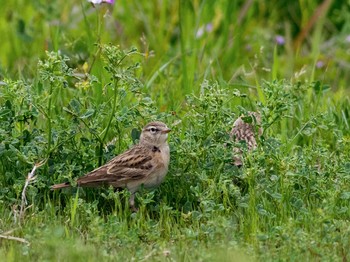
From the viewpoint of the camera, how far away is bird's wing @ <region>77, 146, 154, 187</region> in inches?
275

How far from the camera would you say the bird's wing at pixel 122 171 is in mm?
6977

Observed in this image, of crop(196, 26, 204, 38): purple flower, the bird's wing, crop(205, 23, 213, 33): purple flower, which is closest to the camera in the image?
the bird's wing

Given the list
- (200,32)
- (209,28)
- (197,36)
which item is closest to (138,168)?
(197,36)

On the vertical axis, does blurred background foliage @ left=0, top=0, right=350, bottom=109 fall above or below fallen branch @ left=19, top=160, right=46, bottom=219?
above

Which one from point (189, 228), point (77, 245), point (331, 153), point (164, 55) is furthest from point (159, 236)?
point (164, 55)

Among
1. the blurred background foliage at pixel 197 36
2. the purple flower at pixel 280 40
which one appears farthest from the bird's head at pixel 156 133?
the purple flower at pixel 280 40

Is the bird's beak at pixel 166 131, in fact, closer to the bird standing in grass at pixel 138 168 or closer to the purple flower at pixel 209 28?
the bird standing in grass at pixel 138 168

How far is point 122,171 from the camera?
23.1 ft

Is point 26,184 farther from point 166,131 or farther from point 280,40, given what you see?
point 280,40

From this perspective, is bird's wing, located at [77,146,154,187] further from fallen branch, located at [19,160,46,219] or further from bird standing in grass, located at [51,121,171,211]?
fallen branch, located at [19,160,46,219]

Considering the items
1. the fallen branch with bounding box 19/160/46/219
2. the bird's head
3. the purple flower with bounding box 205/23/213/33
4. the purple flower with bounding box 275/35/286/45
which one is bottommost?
the fallen branch with bounding box 19/160/46/219

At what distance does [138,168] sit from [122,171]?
4.4 inches

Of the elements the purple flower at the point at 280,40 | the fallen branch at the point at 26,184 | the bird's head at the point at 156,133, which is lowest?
the fallen branch at the point at 26,184

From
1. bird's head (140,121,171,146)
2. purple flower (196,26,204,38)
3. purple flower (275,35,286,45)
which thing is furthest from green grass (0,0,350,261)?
purple flower (275,35,286,45)
